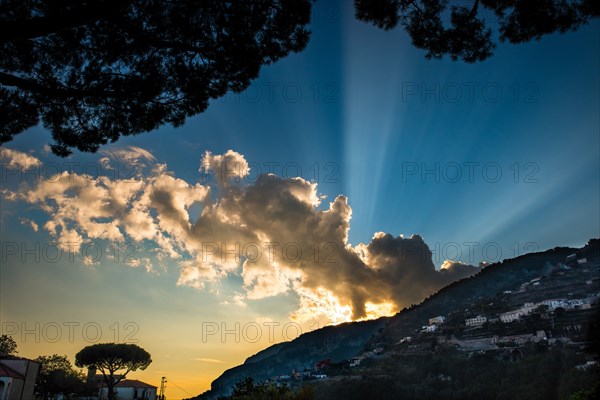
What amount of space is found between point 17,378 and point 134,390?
134ft

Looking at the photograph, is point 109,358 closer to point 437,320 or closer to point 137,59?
point 137,59

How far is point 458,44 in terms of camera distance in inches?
322

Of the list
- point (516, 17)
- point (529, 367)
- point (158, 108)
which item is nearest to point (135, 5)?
point (158, 108)

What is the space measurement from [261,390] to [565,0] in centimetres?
2976

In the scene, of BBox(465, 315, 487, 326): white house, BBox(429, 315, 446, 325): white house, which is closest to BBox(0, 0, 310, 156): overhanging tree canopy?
BBox(465, 315, 487, 326): white house

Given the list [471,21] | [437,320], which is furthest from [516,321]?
[471,21]

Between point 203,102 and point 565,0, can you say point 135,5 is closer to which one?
point 203,102

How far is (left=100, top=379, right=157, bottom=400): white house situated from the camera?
69375 millimetres

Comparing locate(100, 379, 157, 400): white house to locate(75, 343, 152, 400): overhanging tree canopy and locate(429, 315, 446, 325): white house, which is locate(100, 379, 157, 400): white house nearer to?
locate(75, 343, 152, 400): overhanging tree canopy

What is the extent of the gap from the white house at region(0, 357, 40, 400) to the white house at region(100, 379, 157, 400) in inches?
1214

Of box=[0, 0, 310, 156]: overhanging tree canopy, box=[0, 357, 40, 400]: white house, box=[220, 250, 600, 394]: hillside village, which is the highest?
box=[220, 250, 600, 394]: hillside village

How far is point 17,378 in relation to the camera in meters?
35.2

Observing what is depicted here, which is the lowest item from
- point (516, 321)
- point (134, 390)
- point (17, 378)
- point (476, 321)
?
point (17, 378)

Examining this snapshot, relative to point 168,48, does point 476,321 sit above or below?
above
